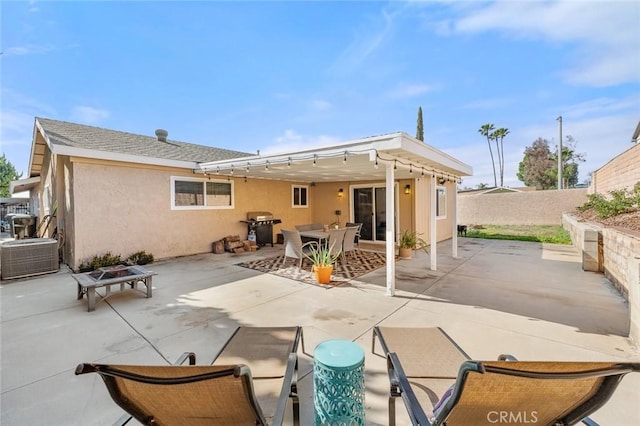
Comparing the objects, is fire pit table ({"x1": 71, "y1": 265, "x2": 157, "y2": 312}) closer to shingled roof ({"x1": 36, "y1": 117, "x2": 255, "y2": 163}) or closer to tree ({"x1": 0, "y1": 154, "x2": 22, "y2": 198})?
shingled roof ({"x1": 36, "y1": 117, "x2": 255, "y2": 163})

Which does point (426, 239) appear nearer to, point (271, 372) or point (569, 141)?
point (271, 372)

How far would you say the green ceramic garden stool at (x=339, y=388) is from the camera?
1.66 meters

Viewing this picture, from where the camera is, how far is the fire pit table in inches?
165

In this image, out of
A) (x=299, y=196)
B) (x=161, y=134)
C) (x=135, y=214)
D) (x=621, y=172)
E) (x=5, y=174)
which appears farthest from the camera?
(x=5, y=174)

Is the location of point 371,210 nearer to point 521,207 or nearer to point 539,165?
point 521,207

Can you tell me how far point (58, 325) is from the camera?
371 cm

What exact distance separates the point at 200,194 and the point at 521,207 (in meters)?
17.9

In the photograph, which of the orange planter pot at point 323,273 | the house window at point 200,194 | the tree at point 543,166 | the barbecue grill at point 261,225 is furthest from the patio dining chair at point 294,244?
the tree at point 543,166

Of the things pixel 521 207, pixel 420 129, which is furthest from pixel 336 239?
pixel 420 129

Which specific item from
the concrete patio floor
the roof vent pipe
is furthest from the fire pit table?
the roof vent pipe

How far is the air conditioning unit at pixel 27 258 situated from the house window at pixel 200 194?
2915 mm

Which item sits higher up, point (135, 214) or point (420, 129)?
point (420, 129)

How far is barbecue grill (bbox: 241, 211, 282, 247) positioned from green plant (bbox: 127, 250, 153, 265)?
10.9ft
